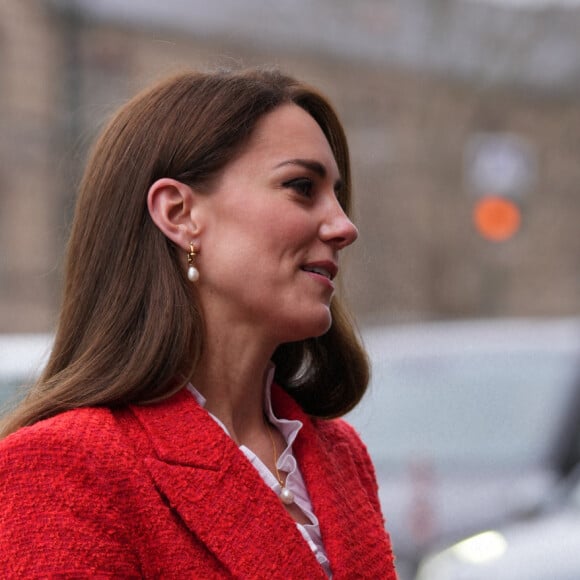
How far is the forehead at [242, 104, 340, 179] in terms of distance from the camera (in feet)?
7.43

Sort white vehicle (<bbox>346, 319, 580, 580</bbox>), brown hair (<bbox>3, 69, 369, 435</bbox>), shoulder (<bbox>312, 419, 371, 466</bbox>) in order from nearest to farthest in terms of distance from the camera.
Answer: brown hair (<bbox>3, 69, 369, 435</bbox>), shoulder (<bbox>312, 419, 371, 466</bbox>), white vehicle (<bbox>346, 319, 580, 580</bbox>)

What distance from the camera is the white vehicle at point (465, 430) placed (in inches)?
255

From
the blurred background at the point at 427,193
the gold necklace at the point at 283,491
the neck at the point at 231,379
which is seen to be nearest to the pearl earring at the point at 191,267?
the neck at the point at 231,379

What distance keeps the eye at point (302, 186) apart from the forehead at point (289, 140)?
46 millimetres

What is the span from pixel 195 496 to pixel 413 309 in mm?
26291

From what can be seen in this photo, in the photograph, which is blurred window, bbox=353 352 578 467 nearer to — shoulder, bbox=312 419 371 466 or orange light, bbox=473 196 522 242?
shoulder, bbox=312 419 371 466

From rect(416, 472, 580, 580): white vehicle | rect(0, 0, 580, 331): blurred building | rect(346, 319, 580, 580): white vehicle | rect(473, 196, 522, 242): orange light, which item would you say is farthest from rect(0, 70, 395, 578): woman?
rect(473, 196, 522, 242): orange light

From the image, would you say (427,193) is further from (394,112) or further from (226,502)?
(226,502)

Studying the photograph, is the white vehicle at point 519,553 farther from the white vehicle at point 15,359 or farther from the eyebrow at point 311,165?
the eyebrow at point 311,165

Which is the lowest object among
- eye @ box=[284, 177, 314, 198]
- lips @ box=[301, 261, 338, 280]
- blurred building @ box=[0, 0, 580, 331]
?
lips @ box=[301, 261, 338, 280]

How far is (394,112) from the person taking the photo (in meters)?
27.5

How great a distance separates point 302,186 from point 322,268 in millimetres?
160

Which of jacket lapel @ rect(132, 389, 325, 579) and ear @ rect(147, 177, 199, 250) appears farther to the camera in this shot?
ear @ rect(147, 177, 199, 250)

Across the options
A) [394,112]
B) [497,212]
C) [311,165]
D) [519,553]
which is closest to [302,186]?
[311,165]
